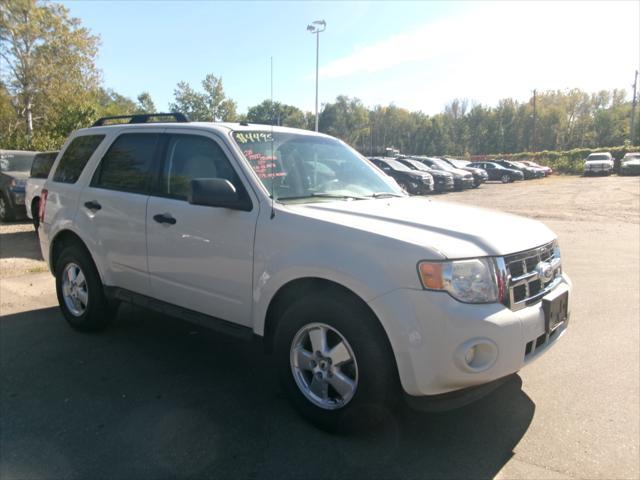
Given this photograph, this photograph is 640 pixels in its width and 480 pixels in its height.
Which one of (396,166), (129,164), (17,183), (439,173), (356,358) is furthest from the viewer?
(439,173)

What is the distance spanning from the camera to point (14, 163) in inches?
489

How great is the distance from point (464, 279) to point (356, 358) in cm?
75

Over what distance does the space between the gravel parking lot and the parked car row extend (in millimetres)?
14475

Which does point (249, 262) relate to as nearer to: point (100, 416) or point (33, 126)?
point (100, 416)

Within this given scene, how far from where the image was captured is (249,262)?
327cm

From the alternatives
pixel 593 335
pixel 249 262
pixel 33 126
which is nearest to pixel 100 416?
pixel 249 262

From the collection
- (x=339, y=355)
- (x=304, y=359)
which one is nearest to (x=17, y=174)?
(x=304, y=359)

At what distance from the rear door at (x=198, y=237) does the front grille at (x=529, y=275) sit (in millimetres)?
1622


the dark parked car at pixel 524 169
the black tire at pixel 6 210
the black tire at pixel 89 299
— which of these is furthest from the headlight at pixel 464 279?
the dark parked car at pixel 524 169

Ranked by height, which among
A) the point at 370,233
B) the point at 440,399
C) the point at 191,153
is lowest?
the point at 440,399

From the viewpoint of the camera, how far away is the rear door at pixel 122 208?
409 cm

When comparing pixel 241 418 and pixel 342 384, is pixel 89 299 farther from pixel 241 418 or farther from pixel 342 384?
pixel 342 384

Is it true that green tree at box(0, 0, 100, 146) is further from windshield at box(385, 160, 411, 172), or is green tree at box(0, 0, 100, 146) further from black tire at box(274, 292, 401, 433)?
black tire at box(274, 292, 401, 433)

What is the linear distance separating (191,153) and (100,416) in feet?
6.59
